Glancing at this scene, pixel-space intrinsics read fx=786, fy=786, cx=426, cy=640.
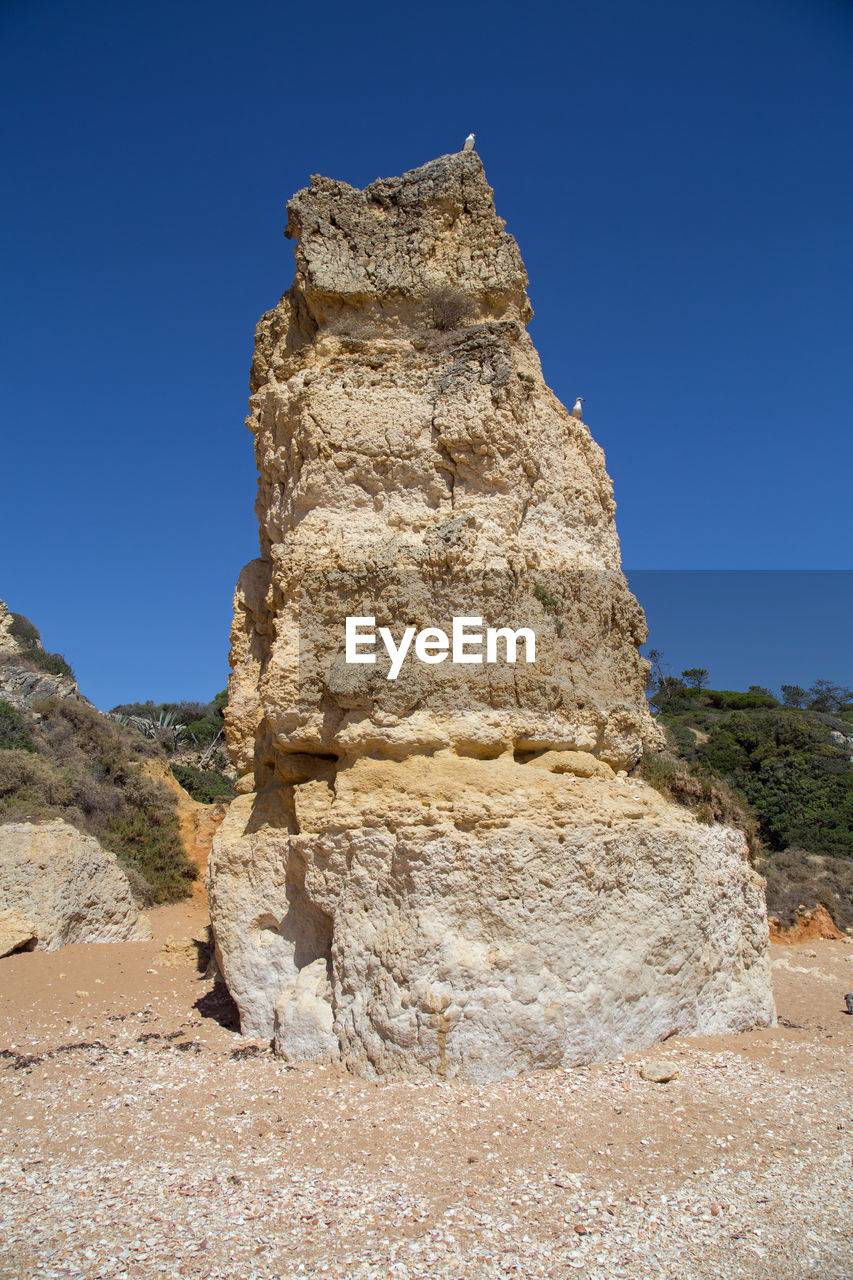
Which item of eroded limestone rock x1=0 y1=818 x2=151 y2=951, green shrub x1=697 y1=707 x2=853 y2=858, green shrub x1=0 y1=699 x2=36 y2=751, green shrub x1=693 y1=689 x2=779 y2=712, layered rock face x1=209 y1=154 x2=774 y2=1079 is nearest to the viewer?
layered rock face x1=209 y1=154 x2=774 y2=1079

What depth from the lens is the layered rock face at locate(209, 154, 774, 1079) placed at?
15.5 feet

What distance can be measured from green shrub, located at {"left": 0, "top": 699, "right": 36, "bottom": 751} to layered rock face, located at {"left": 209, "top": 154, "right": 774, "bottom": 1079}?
7.97m

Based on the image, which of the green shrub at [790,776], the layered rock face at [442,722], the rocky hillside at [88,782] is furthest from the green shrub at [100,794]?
the green shrub at [790,776]

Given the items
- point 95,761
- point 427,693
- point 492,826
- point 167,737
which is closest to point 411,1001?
point 492,826

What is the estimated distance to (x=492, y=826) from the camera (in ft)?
15.9

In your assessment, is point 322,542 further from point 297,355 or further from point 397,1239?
point 397,1239

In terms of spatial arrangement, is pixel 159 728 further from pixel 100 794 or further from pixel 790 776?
pixel 790 776

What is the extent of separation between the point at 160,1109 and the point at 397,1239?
1.83m

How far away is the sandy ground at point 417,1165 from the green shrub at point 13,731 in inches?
337

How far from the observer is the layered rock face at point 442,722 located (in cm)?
472

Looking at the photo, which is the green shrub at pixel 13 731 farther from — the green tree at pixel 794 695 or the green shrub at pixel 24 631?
the green tree at pixel 794 695

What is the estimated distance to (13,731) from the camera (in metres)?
13.5

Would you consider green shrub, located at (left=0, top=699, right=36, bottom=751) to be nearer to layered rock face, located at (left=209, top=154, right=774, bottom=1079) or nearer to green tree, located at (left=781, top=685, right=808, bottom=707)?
layered rock face, located at (left=209, top=154, right=774, bottom=1079)

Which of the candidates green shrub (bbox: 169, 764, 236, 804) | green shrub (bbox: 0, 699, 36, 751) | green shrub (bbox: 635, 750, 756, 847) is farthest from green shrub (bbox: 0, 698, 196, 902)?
green shrub (bbox: 635, 750, 756, 847)
